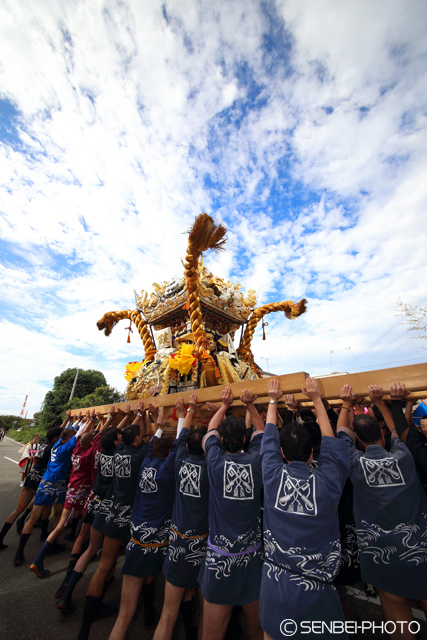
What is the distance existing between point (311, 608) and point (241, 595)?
0.60m

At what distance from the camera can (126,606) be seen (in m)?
2.19

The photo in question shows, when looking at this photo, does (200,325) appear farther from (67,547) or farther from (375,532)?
(67,547)

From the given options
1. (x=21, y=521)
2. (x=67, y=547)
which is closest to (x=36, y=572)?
(x=67, y=547)

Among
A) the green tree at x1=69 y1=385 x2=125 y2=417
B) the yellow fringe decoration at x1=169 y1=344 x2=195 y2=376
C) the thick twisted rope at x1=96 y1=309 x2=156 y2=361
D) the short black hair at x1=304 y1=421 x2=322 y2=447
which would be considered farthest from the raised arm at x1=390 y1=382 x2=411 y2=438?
the green tree at x1=69 y1=385 x2=125 y2=417

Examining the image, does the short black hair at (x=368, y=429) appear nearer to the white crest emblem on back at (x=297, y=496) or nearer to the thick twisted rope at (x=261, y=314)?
the white crest emblem on back at (x=297, y=496)

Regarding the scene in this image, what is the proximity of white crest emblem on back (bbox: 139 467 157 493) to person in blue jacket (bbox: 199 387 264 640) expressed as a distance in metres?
0.67

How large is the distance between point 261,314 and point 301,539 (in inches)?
210

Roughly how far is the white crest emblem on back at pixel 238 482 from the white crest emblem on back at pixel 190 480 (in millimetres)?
398

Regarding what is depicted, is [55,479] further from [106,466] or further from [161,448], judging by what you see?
[161,448]

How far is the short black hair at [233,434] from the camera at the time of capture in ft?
6.24

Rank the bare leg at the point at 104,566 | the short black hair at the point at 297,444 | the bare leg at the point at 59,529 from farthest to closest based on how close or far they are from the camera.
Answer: the bare leg at the point at 59,529
the bare leg at the point at 104,566
the short black hair at the point at 297,444

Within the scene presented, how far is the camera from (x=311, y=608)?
130cm

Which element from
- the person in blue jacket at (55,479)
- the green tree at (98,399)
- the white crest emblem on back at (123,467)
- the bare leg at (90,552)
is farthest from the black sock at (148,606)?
the green tree at (98,399)

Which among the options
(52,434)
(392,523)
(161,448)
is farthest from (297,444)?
(52,434)
